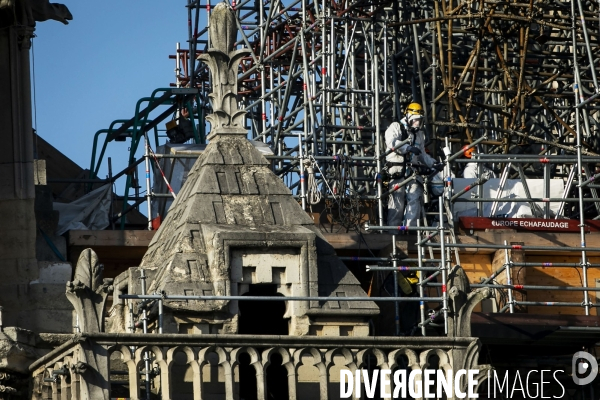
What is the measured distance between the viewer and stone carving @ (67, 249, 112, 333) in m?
30.8

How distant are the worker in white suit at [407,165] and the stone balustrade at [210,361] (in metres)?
7.88

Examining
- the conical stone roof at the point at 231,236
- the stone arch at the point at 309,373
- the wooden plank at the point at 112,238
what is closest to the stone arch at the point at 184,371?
the conical stone roof at the point at 231,236

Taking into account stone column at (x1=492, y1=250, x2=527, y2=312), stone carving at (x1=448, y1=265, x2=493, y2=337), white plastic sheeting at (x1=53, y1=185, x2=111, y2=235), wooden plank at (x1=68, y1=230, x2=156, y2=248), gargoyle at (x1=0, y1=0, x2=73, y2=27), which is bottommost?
stone carving at (x1=448, y1=265, x2=493, y2=337)

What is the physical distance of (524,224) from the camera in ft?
135

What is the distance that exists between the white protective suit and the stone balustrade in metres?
7.85

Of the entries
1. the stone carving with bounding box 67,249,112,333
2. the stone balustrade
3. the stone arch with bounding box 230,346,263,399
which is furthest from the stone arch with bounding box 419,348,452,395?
the stone carving with bounding box 67,249,112,333

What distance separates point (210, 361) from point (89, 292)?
215 cm

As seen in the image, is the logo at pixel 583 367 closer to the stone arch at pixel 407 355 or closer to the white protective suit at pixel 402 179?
the white protective suit at pixel 402 179

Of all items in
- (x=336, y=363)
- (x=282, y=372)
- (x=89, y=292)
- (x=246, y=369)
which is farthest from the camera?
(x=282, y=372)

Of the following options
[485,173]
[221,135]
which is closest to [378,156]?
[485,173]

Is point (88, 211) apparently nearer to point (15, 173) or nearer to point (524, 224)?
point (15, 173)

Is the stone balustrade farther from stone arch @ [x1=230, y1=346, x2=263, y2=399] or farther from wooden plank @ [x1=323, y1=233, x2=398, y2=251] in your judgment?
wooden plank @ [x1=323, y1=233, x2=398, y2=251]

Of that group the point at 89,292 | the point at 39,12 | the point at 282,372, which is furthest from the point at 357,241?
the point at 89,292

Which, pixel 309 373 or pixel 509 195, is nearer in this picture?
pixel 309 373
